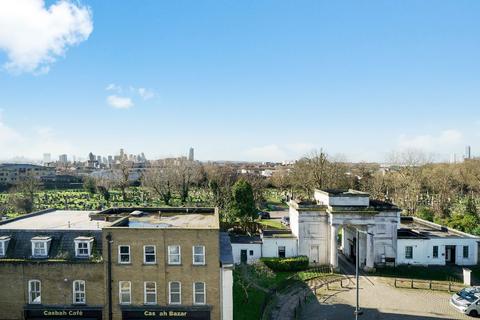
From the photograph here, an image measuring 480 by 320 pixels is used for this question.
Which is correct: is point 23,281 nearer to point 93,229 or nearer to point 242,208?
point 93,229

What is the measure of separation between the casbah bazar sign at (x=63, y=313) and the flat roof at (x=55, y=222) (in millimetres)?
5004

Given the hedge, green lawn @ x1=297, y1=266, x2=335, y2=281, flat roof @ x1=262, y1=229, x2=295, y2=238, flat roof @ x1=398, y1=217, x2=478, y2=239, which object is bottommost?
green lawn @ x1=297, y1=266, x2=335, y2=281

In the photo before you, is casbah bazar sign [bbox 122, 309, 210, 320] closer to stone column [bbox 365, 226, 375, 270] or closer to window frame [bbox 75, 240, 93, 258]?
window frame [bbox 75, 240, 93, 258]

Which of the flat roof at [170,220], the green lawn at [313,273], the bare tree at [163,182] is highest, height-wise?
the flat roof at [170,220]

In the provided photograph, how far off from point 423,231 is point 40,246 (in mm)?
38165

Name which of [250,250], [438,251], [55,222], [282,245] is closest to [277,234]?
[282,245]

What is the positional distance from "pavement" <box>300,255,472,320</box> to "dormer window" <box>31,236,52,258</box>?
1747 cm

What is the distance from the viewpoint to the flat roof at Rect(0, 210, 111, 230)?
2620 centimetres

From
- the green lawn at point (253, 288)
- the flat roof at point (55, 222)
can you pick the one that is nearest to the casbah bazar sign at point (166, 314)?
the green lawn at point (253, 288)

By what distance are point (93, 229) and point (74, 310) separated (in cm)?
481

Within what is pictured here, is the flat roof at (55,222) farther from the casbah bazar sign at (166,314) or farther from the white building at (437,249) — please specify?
the white building at (437,249)

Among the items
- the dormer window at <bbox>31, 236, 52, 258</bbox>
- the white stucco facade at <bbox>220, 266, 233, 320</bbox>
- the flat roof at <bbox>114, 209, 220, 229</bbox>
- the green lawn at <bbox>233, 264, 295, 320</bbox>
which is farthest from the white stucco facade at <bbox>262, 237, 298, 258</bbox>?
the dormer window at <bbox>31, 236, 52, 258</bbox>

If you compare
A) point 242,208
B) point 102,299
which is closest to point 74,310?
point 102,299

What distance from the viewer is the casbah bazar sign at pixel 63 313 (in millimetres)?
22906
